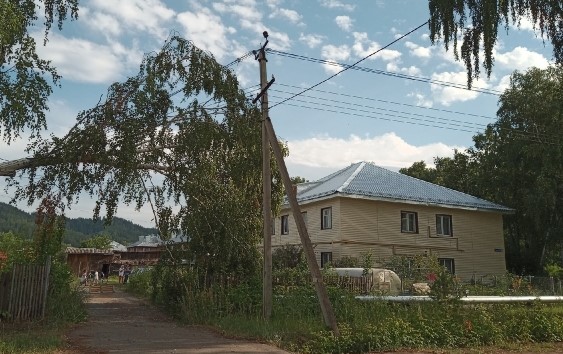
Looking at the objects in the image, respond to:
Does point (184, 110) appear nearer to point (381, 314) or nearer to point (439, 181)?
point (381, 314)

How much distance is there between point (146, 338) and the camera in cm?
1236

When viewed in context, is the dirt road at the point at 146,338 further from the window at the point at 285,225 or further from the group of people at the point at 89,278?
the group of people at the point at 89,278

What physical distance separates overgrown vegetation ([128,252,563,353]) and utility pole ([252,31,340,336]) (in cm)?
44

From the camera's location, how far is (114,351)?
34.7ft

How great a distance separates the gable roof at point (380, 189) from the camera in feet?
88.0

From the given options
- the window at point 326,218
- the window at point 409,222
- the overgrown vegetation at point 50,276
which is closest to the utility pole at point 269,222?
the overgrown vegetation at point 50,276

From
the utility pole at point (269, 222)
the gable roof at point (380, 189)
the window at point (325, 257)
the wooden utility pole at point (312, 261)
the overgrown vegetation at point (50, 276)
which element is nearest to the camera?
the wooden utility pole at point (312, 261)

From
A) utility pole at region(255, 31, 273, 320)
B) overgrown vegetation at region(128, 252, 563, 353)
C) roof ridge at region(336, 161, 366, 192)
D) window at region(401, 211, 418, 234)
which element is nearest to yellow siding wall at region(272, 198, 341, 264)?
roof ridge at region(336, 161, 366, 192)

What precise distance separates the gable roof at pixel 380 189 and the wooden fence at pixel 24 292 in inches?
584

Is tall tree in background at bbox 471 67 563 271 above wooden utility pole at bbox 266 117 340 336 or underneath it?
above

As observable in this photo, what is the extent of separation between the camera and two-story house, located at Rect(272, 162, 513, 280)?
26344 mm

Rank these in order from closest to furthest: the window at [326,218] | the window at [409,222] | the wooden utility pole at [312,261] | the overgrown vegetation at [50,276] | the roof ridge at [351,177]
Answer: the wooden utility pole at [312,261]
the overgrown vegetation at [50,276]
the roof ridge at [351,177]
the window at [326,218]
the window at [409,222]

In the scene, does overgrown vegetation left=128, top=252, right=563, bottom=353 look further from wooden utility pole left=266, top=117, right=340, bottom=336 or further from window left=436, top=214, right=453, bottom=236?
window left=436, top=214, right=453, bottom=236

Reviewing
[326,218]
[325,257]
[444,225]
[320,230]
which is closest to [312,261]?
[325,257]
